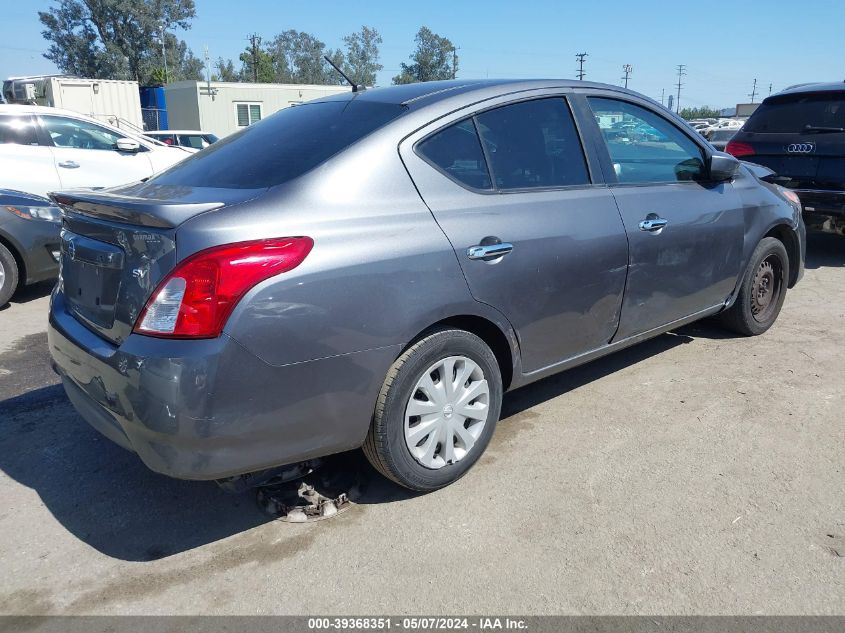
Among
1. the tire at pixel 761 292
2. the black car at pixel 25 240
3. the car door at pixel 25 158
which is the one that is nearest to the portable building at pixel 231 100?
the car door at pixel 25 158

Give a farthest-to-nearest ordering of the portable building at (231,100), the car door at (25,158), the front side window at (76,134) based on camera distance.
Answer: the portable building at (231,100)
the front side window at (76,134)
the car door at (25,158)

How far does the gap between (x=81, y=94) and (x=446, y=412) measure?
74.6 ft

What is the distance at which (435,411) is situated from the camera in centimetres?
298

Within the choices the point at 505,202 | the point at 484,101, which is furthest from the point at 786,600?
the point at 484,101

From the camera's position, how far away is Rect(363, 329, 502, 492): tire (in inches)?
110

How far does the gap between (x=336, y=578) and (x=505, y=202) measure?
5.63ft

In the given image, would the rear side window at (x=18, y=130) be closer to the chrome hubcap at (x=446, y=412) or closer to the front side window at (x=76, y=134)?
the front side window at (x=76, y=134)

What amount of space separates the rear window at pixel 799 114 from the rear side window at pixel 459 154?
5630 mm

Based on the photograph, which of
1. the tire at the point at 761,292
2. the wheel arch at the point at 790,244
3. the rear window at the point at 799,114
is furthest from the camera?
the rear window at the point at 799,114

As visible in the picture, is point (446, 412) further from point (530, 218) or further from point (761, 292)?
point (761, 292)

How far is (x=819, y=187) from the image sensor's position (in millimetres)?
7117

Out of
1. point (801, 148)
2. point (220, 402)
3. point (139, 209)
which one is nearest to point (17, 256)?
point (139, 209)

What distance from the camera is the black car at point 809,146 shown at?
700 cm

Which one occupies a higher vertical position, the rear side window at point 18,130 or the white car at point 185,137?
the rear side window at point 18,130
